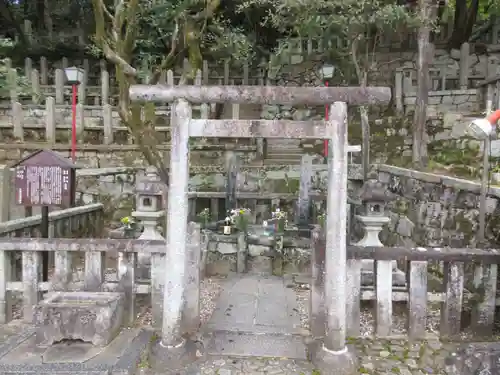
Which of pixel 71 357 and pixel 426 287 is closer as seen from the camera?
pixel 71 357

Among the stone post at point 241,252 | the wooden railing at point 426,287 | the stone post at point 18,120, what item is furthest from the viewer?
the stone post at point 18,120

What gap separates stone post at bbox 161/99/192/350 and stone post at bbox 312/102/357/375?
1605 mm

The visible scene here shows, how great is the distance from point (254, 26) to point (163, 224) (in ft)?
56.5

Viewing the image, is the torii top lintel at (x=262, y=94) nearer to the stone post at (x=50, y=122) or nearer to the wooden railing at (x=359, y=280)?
the wooden railing at (x=359, y=280)

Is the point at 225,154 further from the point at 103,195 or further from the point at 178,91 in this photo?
the point at 178,91

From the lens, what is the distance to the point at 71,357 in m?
3.98

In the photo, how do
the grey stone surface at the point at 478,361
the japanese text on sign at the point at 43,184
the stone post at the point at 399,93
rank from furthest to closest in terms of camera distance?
the stone post at the point at 399,93 < the japanese text on sign at the point at 43,184 < the grey stone surface at the point at 478,361

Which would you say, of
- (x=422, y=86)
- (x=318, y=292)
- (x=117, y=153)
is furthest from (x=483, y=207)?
(x=117, y=153)

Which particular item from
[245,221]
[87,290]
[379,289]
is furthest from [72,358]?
[245,221]

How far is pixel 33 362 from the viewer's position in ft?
12.8

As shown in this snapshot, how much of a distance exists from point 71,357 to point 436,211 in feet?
25.1

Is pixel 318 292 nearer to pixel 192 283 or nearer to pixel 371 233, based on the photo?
pixel 192 283

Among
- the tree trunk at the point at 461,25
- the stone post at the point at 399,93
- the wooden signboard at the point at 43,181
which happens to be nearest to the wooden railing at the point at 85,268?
the wooden signboard at the point at 43,181

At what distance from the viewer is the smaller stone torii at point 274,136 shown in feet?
12.9
